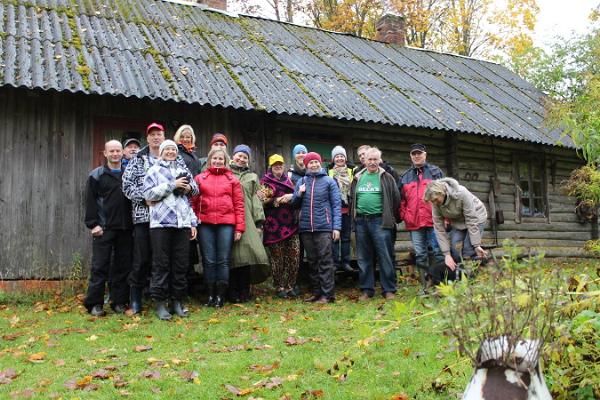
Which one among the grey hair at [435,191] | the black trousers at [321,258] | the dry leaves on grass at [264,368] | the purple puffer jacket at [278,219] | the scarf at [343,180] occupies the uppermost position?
the scarf at [343,180]

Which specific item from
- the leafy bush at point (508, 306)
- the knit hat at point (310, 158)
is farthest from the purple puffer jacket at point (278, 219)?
the leafy bush at point (508, 306)

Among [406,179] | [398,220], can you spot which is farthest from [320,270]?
[406,179]

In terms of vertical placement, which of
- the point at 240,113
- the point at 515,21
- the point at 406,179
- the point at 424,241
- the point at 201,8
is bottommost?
the point at 424,241

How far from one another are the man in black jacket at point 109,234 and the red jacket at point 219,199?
807 mm

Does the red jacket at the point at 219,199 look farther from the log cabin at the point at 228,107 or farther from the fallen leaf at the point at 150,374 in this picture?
the fallen leaf at the point at 150,374

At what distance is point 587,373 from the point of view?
2.74 m

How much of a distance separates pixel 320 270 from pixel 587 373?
185 inches

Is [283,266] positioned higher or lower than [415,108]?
lower

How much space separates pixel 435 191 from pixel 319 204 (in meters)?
1.57

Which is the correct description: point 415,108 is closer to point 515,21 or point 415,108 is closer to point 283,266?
point 283,266

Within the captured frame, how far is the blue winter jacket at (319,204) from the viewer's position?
7.30m

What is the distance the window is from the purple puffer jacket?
7.56m

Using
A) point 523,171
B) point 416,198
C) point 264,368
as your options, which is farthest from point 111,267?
point 523,171

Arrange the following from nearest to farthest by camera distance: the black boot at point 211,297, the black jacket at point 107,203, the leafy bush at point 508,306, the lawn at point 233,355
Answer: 1. the leafy bush at point 508,306
2. the lawn at point 233,355
3. the black jacket at point 107,203
4. the black boot at point 211,297
